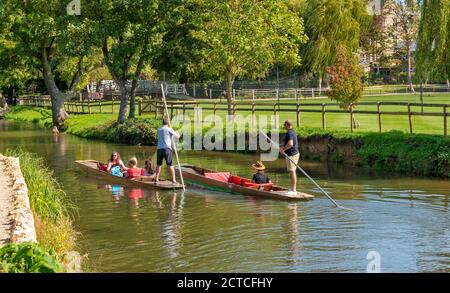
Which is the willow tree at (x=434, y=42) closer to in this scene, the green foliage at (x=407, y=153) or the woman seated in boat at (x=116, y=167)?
the green foliage at (x=407, y=153)

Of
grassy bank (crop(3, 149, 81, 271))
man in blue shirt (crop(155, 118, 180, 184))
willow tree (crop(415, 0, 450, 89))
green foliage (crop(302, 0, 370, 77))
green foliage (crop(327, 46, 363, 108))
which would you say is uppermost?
green foliage (crop(302, 0, 370, 77))

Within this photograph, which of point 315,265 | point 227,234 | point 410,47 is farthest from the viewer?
point 410,47

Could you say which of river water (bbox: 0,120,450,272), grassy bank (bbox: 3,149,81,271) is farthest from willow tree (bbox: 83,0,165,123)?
grassy bank (bbox: 3,149,81,271)

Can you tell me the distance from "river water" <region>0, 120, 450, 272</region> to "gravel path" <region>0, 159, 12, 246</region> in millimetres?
1578

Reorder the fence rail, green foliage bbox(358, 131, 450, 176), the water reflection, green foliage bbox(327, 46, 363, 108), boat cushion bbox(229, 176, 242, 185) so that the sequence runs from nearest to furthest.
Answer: the water reflection → boat cushion bbox(229, 176, 242, 185) → green foliage bbox(358, 131, 450, 176) → the fence rail → green foliage bbox(327, 46, 363, 108)

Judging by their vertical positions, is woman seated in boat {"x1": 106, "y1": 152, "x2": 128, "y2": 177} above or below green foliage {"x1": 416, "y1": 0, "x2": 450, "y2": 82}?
below

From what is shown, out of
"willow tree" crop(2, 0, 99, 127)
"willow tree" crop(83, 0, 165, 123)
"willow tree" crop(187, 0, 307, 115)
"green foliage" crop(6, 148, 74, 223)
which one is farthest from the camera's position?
"willow tree" crop(2, 0, 99, 127)

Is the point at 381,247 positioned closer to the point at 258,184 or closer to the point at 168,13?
the point at 258,184

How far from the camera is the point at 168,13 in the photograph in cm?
4288

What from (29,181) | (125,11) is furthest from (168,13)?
(29,181)

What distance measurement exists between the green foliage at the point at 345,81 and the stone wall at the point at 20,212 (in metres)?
18.8

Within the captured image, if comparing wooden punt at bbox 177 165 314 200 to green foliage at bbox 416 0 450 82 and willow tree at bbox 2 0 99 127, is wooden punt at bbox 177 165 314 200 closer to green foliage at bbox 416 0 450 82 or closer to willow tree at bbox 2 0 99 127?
green foliage at bbox 416 0 450 82

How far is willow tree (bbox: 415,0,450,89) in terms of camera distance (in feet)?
101
